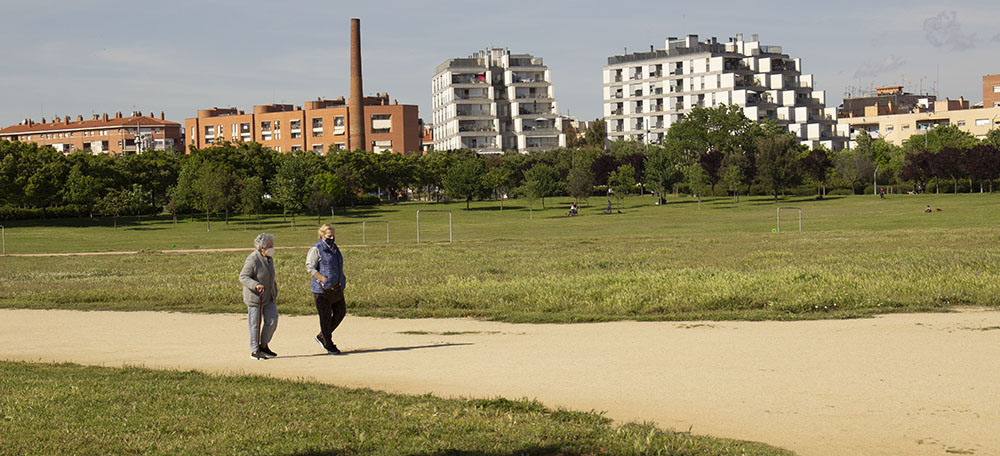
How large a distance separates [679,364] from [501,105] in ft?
590

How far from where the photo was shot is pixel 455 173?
109 metres

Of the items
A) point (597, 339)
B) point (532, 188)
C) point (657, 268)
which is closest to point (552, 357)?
point (597, 339)

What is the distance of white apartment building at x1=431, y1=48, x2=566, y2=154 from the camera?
189 m

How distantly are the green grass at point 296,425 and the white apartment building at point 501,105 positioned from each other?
576 feet

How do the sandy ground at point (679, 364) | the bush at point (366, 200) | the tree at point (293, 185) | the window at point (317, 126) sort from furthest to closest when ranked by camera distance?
the window at point (317, 126) → the bush at point (366, 200) → the tree at point (293, 185) → the sandy ground at point (679, 364)

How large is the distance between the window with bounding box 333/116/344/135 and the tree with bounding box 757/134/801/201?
10684cm

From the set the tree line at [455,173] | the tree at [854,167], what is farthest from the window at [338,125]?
the tree at [854,167]

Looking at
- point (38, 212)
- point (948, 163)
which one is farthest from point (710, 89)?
point (38, 212)

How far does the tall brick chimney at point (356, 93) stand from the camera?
5797 inches

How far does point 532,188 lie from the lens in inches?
3920

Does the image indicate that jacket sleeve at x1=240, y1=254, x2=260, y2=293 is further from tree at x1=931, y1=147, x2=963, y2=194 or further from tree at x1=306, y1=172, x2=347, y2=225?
tree at x1=931, y1=147, x2=963, y2=194

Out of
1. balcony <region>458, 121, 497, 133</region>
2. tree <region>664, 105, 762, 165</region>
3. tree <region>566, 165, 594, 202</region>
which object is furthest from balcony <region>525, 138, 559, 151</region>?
tree <region>566, 165, 594, 202</region>

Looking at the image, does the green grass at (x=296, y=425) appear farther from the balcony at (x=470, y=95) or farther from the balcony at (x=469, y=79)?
the balcony at (x=469, y=79)

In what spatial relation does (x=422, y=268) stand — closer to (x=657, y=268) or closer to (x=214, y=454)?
(x=657, y=268)
